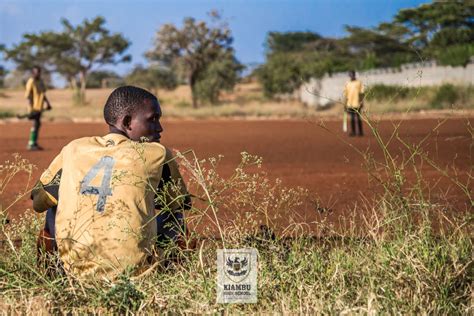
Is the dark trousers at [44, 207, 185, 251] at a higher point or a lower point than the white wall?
higher

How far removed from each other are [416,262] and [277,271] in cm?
61

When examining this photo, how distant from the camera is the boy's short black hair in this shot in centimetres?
405

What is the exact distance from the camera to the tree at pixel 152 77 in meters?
75.0

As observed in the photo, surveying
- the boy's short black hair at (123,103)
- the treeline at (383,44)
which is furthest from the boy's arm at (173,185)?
the treeline at (383,44)

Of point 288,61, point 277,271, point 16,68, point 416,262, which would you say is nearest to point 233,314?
point 277,271

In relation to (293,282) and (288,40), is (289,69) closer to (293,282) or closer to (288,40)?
(288,40)

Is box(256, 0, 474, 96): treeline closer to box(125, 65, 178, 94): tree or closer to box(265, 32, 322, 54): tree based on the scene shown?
box(125, 65, 178, 94): tree

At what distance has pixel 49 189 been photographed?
4.03 meters

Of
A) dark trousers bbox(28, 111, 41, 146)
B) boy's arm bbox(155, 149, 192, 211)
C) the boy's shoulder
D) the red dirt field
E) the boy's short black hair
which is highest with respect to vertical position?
the boy's short black hair

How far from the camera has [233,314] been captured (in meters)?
3.44
